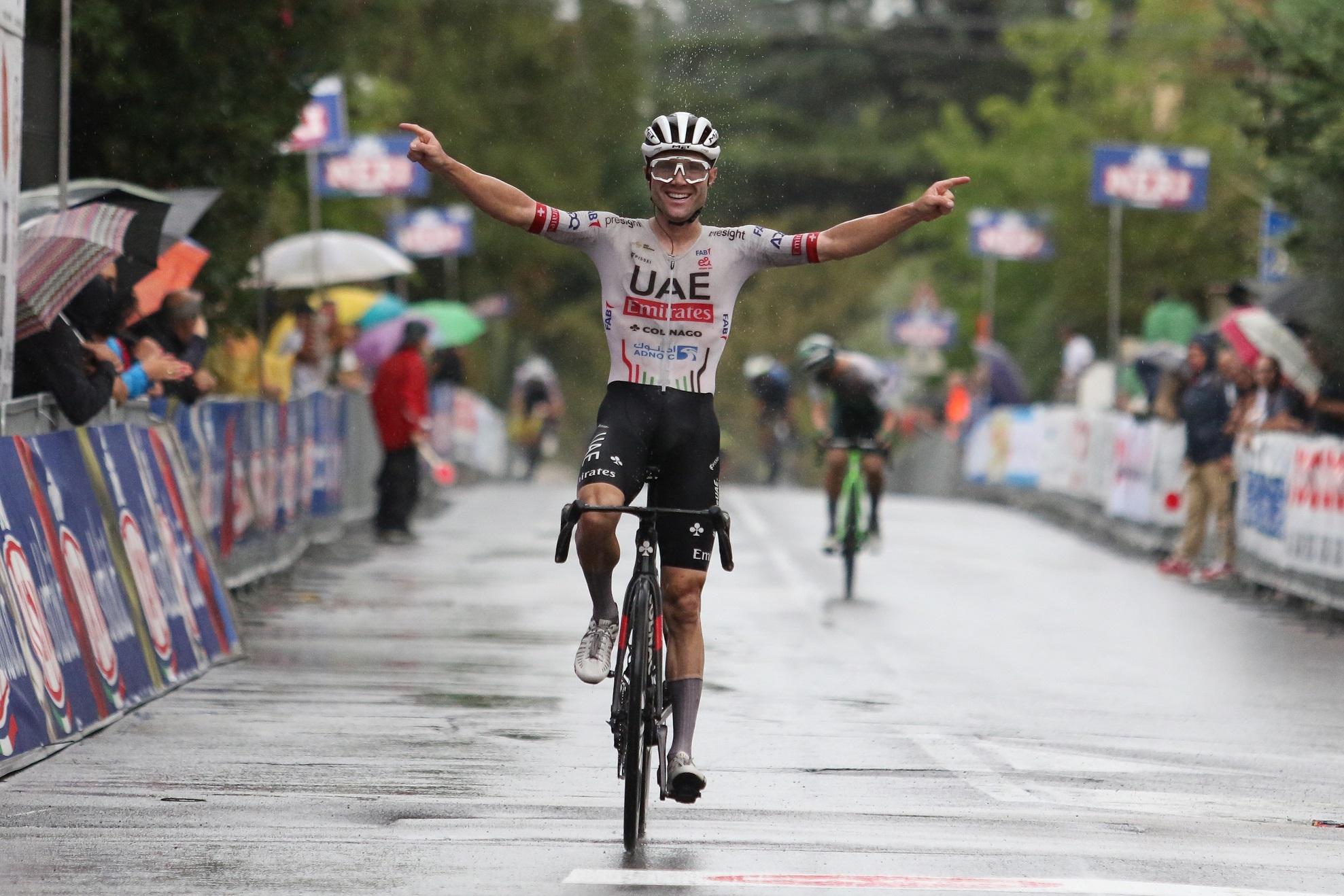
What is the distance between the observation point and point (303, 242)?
83.0 ft

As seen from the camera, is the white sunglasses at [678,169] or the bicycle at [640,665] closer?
the bicycle at [640,665]

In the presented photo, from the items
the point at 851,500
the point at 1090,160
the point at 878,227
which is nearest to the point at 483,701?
the point at 878,227

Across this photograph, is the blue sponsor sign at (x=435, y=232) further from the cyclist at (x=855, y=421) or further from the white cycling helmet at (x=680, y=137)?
the white cycling helmet at (x=680, y=137)

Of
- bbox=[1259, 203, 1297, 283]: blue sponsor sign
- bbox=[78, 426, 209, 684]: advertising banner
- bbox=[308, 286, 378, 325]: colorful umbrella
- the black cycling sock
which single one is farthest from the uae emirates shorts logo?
bbox=[308, 286, 378, 325]: colorful umbrella

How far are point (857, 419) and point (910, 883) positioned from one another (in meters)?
12.4

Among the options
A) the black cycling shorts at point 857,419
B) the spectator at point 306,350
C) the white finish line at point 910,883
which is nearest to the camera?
the white finish line at point 910,883

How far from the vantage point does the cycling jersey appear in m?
8.47

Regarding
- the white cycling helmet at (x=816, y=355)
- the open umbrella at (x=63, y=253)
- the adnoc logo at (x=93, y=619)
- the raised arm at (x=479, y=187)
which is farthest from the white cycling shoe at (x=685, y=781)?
the white cycling helmet at (x=816, y=355)

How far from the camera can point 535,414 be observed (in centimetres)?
4506

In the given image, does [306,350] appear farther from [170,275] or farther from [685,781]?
[685,781]

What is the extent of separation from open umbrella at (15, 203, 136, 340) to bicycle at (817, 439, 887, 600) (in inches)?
290

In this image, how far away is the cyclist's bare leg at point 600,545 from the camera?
8195mm

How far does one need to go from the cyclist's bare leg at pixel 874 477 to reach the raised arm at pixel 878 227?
11.1m

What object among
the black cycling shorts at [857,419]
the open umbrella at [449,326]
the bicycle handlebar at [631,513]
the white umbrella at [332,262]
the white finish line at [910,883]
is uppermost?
the white umbrella at [332,262]
